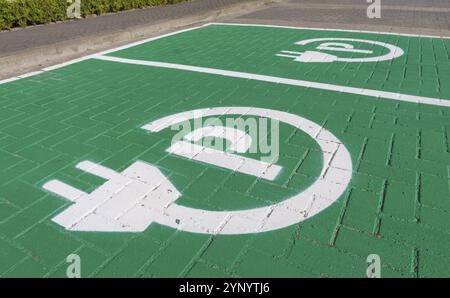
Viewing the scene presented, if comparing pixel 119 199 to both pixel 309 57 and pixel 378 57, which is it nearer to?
pixel 309 57

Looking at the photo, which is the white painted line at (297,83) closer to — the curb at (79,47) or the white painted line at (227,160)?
the curb at (79,47)

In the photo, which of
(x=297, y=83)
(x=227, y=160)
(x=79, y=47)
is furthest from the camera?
(x=79, y=47)

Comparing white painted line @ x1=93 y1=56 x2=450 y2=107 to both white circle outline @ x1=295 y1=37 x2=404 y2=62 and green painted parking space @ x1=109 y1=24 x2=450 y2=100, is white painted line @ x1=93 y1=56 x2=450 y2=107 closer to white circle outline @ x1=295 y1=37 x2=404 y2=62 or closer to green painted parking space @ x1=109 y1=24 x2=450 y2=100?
green painted parking space @ x1=109 y1=24 x2=450 y2=100

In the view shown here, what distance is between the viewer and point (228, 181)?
10.4 ft

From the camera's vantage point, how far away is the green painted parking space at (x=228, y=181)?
2348 mm

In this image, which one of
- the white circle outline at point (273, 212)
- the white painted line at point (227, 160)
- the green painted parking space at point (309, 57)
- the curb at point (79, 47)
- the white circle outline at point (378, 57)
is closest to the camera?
the white circle outline at point (273, 212)

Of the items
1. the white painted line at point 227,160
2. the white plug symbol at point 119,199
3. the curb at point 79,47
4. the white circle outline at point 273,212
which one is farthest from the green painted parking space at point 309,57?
the white plug symbol at point 119,199

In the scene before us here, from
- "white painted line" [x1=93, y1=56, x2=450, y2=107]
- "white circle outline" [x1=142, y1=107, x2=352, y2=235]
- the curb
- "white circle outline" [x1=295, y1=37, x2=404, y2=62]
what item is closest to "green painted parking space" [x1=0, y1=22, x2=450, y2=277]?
"white circle outline" [x1=142, y1=107, x2=352, y2=235]

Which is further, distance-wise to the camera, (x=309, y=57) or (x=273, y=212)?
(x=309, y=57)

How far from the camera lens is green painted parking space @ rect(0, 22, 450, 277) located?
235cm

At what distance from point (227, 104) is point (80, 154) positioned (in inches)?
81.1

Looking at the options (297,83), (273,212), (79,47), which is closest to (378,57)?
(297,83)

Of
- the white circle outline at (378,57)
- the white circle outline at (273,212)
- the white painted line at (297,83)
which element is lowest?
the white circle outline at (273,212)

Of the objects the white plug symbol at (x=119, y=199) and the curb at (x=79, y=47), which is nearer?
the white plug symbol at (x=119, y=199)
